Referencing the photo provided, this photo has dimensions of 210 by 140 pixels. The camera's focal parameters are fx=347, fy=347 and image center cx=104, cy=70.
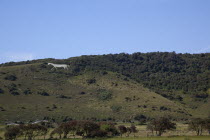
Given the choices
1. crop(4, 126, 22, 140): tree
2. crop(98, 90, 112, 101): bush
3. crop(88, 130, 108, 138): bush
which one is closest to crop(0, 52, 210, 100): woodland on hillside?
crop(98, 90, 112, 101): bush

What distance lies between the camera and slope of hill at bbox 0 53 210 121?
118m

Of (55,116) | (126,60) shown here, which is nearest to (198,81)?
(126,60)

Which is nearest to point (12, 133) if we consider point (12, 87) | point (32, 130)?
point (32, 130)

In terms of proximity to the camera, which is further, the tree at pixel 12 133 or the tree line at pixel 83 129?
the tree line at pixel 83 129

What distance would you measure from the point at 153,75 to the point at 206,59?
3220 cm

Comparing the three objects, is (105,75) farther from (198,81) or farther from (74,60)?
(198,81)

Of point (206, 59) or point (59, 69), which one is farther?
point (206, 59)

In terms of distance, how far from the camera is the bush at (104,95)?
133 meters

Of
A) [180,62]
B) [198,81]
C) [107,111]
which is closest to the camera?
[107,111]

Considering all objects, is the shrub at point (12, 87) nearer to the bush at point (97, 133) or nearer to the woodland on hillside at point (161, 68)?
the woodland on hillside at point (161, 68)

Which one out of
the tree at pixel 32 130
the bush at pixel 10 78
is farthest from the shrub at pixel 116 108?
the bush at pixel 10 78

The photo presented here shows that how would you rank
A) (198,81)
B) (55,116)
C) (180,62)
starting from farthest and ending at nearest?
(180,62), (198,81), (55,116)

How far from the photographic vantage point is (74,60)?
17812cm

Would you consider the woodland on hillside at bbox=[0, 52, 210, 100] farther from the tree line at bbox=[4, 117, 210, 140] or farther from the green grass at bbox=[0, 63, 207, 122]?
the tree line at bbox=[4, 117, 210, 140]
